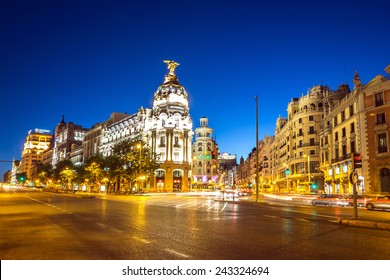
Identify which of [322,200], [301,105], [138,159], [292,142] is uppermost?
[301,105]

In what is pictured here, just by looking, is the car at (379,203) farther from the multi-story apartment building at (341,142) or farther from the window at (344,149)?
the window at (344,149)

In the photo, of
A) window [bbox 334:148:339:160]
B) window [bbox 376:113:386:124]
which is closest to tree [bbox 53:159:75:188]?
window [bbox 334:148:339:160]

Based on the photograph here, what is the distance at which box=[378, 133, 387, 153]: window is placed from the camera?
42.5 meters

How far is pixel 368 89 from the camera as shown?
147ft

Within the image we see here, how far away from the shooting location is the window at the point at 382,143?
42.5 metres

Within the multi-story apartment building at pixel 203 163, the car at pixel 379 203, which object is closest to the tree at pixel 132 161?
the car at pixel 379 203

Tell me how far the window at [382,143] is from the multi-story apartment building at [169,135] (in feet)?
183

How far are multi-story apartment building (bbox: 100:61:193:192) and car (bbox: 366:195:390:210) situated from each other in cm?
6495

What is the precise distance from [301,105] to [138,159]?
130ft

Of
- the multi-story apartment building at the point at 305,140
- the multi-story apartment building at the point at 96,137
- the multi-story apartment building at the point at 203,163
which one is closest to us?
the multi-story apartment building at the point at 305,140

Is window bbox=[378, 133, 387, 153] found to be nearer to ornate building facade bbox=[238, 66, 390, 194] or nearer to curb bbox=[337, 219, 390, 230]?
ornate building facade bbox=[238, 66, 390, 194]

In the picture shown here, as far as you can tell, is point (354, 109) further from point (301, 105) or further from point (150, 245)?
point (150, 245)
